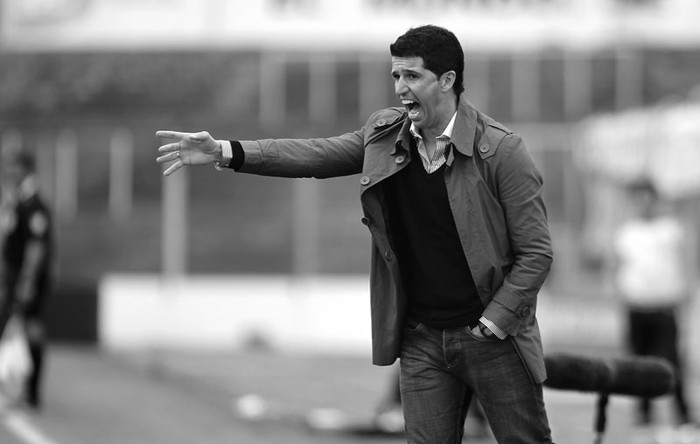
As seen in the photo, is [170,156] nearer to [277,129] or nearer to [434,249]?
[434,249]

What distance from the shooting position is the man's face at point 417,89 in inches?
205

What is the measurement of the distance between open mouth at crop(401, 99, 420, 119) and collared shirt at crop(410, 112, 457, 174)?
81 millimetres

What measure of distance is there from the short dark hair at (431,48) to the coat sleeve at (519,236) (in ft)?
→ 1.12

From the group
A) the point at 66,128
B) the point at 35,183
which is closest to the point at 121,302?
Result: the point at 66,128

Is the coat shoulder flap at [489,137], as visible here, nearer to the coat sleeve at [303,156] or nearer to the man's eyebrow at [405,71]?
the man's eyebrow at [405,71]

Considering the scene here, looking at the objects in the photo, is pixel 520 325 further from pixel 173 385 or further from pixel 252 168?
pixel 173 385

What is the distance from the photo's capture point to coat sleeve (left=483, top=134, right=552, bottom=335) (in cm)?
520

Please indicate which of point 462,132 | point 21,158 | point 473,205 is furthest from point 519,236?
point 21,158

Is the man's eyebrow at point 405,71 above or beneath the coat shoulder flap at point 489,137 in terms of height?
above

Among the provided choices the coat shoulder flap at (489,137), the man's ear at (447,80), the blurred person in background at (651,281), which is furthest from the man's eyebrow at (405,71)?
the blurred person in background at (651,281)

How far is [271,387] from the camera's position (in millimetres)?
15219

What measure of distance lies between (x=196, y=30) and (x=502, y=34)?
757cm

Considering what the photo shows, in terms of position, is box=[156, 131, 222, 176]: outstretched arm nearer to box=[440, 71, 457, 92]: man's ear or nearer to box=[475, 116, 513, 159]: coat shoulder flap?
box=[440, 71, 457, 92]: man's ear

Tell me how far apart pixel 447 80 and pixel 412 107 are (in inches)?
6.2
